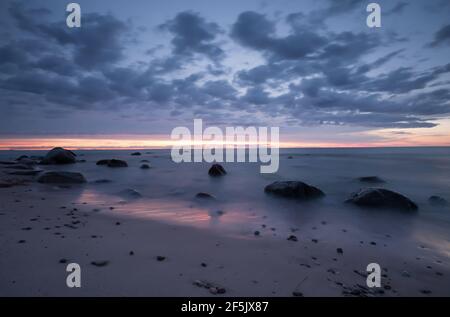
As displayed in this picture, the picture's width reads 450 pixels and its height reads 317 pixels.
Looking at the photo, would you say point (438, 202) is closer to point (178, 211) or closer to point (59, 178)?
point (178, 211)

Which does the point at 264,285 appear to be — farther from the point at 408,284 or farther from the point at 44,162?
the point at 44,162

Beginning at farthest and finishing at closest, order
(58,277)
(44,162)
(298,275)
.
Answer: (44,162), (298,275), (58,277)

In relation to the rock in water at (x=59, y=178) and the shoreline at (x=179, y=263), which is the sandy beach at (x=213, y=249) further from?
the rock in water at (x=59, y=178)

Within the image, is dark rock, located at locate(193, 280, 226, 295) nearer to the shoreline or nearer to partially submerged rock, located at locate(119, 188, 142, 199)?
the shoreline

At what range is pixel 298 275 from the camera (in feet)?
13.0

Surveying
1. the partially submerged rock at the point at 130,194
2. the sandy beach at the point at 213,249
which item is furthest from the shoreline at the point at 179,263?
the partially submerged rock at the point at 130,194

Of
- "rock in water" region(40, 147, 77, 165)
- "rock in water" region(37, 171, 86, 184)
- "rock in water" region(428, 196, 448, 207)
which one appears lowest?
"rock in water" region(428, 196, 448, 207)

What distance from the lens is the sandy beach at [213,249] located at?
351 cm

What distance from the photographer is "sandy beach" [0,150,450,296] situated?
11.5 ft

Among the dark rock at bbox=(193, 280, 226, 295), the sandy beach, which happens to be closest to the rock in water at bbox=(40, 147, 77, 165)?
the sandy beach

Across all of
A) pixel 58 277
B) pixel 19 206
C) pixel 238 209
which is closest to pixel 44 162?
pixel 19 206

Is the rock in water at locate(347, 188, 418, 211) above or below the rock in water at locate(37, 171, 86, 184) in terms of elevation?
below

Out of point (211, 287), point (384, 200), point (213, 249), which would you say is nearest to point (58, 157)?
point (213, 249)
